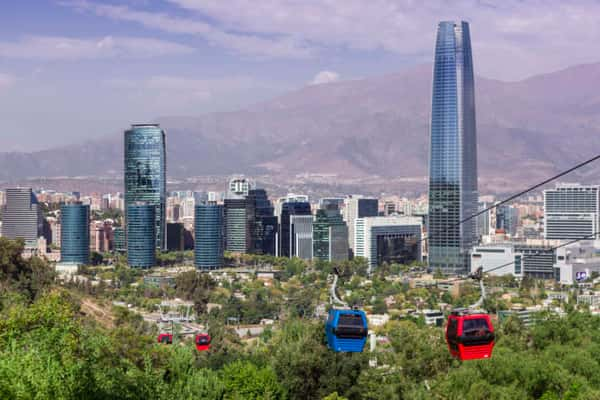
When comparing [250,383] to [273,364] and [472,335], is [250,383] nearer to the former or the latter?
→ [273,364]

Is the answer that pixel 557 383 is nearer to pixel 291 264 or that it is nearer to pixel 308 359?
pixel 308 359

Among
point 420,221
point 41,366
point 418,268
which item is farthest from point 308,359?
point 420,221

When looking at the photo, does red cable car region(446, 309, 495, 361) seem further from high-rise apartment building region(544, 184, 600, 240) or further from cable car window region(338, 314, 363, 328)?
high-rise apartment building region(544, 184, 600, 240)

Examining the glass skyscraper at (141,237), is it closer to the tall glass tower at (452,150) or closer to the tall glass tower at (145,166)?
the tall glass tower at (145,166)

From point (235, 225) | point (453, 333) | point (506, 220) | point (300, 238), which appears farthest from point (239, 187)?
point (453, 333)

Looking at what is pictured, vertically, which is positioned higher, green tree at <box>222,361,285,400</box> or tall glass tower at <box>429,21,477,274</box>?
tall glass tower at <box>429,21,477,274</box>

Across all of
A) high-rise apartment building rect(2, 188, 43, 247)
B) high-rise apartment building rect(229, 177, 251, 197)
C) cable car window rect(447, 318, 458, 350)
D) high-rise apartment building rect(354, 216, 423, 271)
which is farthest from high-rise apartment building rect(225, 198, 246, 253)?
cable car window rect(447, 318, 458, 350)
